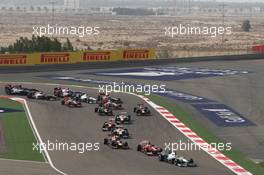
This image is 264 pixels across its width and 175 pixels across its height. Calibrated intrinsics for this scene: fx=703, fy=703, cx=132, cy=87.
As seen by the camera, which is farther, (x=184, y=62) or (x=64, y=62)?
(x=184, y=62)

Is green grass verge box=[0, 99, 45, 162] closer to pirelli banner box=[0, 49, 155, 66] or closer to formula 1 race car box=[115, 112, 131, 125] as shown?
formula 1 race car box=[115, 112, 131, 125]

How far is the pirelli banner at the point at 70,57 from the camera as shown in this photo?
6419 cm

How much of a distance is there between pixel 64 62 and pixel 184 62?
12.9 meters

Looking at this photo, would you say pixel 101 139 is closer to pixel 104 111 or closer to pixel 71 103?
pixel 104 111

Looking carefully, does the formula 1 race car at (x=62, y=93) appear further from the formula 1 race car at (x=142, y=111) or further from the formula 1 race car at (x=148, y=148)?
the formula 1 race car at (x=148, y=148)

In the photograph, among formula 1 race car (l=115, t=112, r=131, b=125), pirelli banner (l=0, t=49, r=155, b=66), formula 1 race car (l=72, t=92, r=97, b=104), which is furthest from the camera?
pirelli banner (l=0, t=49, r=155, b=66)

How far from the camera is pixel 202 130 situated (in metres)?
38.7

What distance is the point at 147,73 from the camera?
209ft

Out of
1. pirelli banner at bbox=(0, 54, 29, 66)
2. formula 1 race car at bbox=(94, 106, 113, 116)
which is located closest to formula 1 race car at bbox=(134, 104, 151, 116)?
formula 1 race car at bbox=(94, 106, 113, 116)

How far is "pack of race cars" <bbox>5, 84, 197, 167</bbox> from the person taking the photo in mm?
31141

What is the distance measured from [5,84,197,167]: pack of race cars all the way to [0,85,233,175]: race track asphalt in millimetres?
372

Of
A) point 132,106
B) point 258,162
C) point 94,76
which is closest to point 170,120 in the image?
point 132,106

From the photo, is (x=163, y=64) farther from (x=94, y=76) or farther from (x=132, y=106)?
(x=132, y=106)

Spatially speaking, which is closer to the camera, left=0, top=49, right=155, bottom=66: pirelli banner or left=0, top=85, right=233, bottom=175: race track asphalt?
left=0, top=85, right=233, bottom=175: race track asphalt
